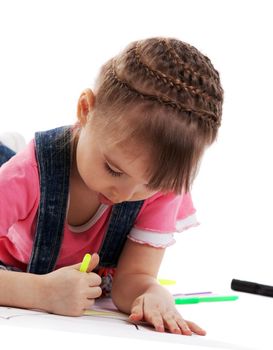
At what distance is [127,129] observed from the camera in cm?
73

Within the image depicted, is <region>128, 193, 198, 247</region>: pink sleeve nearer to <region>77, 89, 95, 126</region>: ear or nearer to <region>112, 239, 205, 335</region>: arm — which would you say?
<region>112, 239, 205, 335</region>: arm

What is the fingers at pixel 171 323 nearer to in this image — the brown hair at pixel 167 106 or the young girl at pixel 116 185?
the young girl at pixel 116 185

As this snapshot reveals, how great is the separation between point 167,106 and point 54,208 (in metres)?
0.26

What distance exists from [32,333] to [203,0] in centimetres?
103

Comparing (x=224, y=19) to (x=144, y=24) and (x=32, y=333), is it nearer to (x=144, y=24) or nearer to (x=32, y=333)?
(x=144, y=24)

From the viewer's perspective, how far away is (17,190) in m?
0.85

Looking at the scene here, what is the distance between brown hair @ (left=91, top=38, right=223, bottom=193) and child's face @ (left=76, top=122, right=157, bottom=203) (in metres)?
0.01

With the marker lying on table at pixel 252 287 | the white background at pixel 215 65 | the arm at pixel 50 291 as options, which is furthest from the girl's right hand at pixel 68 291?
the white background at pixel 215 65

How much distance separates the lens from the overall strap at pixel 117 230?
37.0 inches

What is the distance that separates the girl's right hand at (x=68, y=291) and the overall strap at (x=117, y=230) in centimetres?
15

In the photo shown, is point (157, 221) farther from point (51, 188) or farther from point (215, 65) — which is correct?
point (215, 65)

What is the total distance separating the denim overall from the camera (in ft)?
2.91

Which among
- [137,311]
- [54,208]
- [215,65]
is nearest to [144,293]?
[137,311]

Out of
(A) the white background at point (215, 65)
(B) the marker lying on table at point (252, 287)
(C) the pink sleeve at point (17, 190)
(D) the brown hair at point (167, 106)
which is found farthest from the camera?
(A) the white background at point (215, 65)
